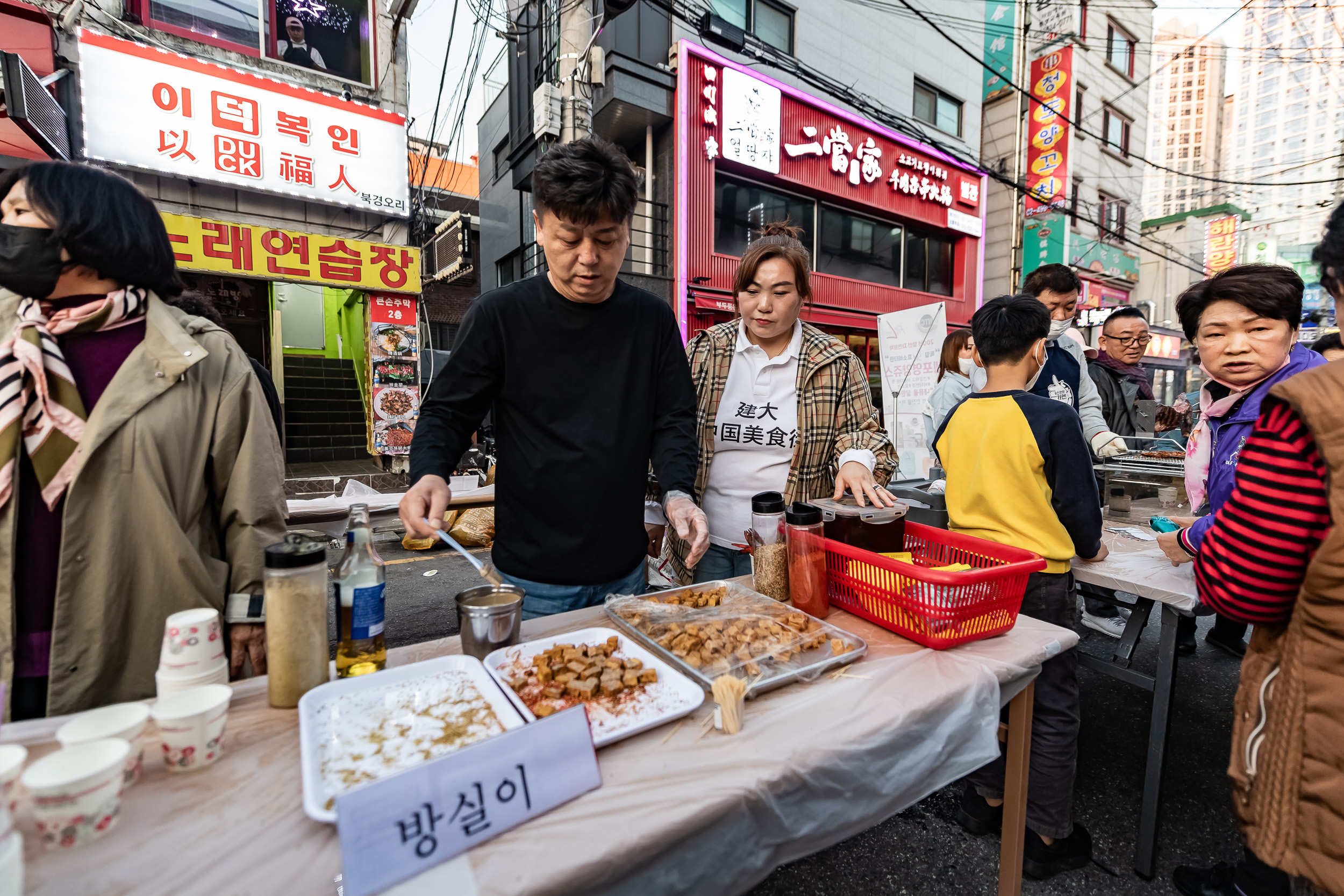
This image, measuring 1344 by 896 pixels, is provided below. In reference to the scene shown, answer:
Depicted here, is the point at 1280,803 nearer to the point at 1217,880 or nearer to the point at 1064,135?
the point at 1217,880

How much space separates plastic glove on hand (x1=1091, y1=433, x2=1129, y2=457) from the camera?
3373 mm

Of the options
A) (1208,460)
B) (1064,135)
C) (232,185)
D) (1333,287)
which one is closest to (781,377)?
(1333,287)

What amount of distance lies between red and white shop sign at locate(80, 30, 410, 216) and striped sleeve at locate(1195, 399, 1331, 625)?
9.19 metres

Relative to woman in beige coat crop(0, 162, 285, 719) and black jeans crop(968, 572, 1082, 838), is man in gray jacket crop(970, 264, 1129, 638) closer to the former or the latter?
black jeans crop(968, 572, 1082, 838)

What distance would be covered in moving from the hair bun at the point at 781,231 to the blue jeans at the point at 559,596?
1461 millimetres

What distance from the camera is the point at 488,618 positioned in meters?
1.27

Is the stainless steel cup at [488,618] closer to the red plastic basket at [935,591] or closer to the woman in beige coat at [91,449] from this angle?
the woman in beige coat at [91,449]

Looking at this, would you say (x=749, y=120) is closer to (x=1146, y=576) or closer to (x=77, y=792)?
(x=1146, y=576)

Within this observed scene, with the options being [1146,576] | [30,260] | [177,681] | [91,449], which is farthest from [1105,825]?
[30,260]

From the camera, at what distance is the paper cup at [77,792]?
2.30ft

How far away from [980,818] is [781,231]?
239 cm

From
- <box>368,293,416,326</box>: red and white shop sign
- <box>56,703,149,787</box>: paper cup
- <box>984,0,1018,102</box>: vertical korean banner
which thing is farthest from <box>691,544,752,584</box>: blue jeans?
<box>984,0,1018,102</box>: vertical korean banner

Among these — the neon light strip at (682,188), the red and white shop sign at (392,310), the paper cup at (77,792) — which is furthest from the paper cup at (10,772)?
the red and white shop sign at (392,310)

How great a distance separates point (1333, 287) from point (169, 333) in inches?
95.6
